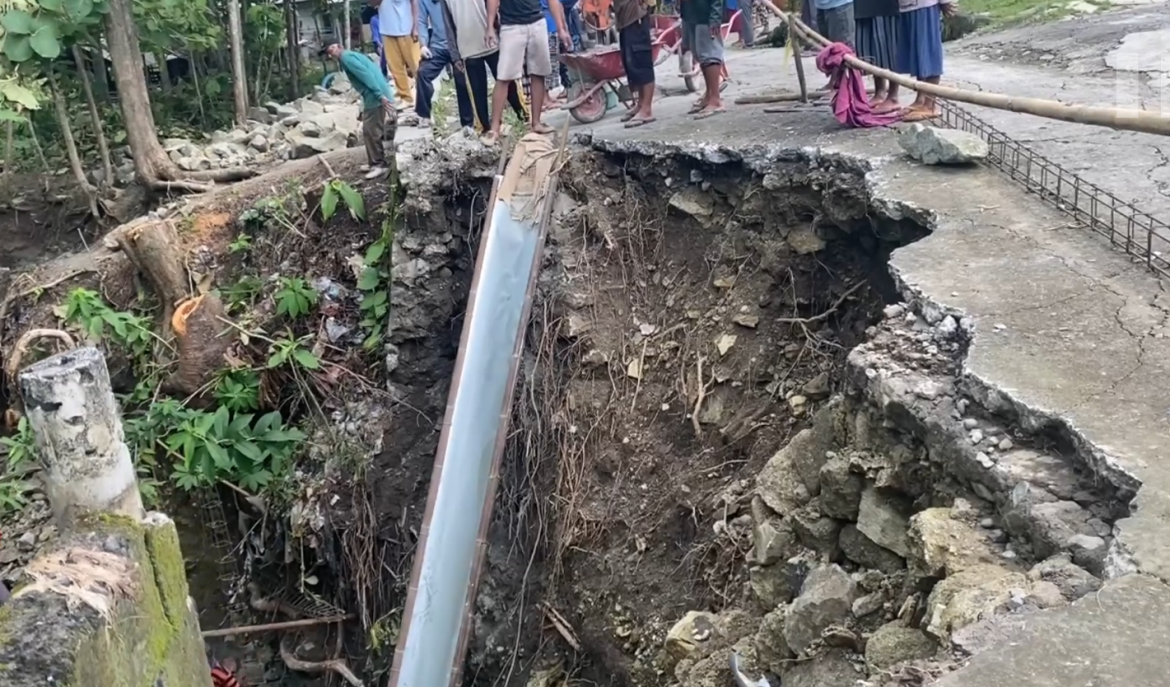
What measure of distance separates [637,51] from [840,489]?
4451 mm

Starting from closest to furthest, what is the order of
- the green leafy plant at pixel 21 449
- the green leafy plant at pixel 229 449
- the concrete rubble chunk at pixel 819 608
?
the concrete rubble chunk at pixel 819 608 → the green leafy plant at pixel 229 449 → the green leafy plant at pixel 21 449

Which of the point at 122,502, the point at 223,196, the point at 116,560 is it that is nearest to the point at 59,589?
the point at 116,560

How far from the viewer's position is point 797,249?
5156 millimetres

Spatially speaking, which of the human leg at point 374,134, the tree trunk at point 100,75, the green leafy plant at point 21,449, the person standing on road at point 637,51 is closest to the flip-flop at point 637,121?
the person standing on road at point 637,51

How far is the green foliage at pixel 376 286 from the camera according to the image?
6777mm

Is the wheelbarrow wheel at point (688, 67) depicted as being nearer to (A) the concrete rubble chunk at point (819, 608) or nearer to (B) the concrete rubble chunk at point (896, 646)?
(A) the concrete rubble chunk at point (819, 608)

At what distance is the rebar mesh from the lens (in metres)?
3.75

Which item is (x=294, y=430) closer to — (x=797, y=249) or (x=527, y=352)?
(x=527, y=352)

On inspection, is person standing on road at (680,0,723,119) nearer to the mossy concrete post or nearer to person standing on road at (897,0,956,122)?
person standing on road at (897,0,956,122)

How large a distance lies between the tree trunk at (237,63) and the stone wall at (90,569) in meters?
8.30

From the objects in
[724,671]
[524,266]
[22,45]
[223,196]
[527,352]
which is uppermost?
[22,45]

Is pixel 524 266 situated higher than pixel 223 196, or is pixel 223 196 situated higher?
pixel 223 196

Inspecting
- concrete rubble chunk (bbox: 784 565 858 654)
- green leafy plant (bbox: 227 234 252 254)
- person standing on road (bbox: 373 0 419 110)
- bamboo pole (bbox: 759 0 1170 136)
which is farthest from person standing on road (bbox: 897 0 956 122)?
green leafy plant (bbox: 227 234 252 254)

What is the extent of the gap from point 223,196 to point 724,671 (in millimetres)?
6355
